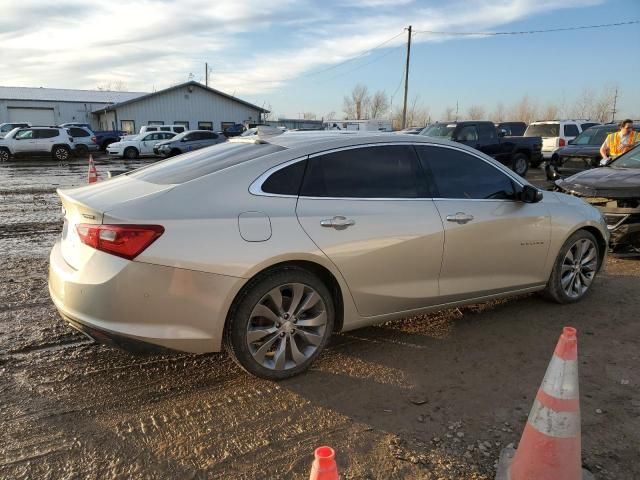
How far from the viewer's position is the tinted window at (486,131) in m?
16.0

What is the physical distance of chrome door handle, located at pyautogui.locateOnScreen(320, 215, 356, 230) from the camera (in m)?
3.44

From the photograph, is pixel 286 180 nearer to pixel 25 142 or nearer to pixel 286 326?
pixel 286 326

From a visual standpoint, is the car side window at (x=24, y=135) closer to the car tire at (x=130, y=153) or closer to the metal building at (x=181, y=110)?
the car tire at (x=130, y=153)

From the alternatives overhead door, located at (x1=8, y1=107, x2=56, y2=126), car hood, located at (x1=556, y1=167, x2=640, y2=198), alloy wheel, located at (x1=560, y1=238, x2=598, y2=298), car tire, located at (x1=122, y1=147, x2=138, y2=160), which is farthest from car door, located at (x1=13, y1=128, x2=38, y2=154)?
alloy wheel, located at (x1=560, y1=238, x2=598, y2=298)

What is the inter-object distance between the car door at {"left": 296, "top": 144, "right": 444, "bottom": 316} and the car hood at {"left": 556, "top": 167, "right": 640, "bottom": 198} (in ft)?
11.9

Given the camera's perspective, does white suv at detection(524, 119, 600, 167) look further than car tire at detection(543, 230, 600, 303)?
Yes

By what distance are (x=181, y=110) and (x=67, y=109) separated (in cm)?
1242

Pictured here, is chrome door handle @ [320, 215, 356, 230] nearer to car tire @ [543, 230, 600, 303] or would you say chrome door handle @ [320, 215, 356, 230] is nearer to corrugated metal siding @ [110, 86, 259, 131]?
car tire @ [543, 230, 600, 303]

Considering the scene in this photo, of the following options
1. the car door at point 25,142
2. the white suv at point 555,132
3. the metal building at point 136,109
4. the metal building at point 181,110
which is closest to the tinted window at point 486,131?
the white suv at point 555,132

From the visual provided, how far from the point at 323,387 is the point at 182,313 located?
1064 mm

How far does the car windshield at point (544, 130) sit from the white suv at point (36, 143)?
22025 millimetres

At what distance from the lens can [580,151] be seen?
43.0 feet

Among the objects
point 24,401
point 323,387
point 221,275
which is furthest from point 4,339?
point 323,387

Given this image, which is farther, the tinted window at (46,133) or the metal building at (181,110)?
the metal building at (181,110)
